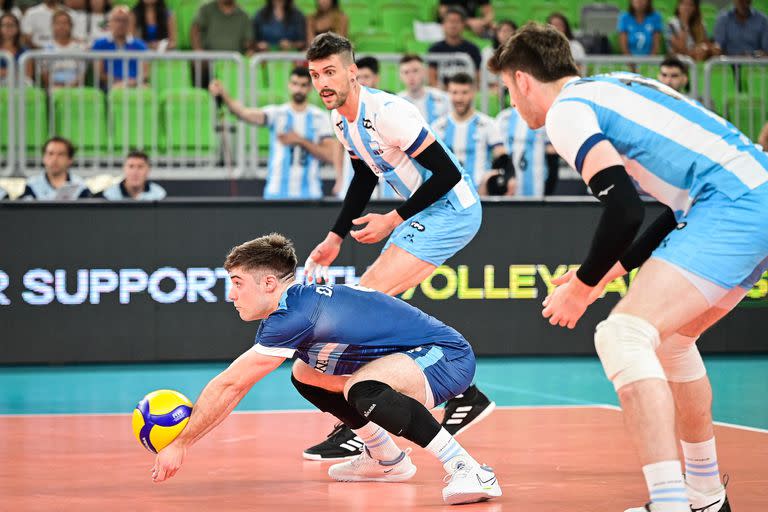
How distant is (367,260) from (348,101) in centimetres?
425

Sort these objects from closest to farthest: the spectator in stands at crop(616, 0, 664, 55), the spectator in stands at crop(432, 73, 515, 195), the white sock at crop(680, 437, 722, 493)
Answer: the white sock at crop(680, 437, 722, 493)
the spectator in stands at crop(432, 73, 515, 195)
the spectator in stands at crop(616, 0, 664, 55)

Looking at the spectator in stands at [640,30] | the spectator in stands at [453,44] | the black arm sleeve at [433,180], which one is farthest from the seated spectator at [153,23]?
the black arm sleeve at [433,180]

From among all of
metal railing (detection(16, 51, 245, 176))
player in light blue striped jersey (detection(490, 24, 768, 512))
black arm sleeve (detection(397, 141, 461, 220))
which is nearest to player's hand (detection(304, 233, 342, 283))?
black arm sleeve (detection(397, 141, 461, 220))

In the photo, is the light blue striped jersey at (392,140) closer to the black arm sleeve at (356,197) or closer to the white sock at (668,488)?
the black arm sleeve at (356,197)

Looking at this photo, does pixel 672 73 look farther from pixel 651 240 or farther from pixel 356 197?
pixel 651 240

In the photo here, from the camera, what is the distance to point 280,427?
770 cm

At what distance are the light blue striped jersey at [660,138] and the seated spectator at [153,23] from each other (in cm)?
1029

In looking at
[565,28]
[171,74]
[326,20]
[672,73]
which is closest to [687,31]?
[565,28]

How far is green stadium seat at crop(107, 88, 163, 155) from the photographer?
12820 mm

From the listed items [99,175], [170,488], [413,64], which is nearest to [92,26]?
[99,175]

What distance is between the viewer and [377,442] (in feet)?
19.6

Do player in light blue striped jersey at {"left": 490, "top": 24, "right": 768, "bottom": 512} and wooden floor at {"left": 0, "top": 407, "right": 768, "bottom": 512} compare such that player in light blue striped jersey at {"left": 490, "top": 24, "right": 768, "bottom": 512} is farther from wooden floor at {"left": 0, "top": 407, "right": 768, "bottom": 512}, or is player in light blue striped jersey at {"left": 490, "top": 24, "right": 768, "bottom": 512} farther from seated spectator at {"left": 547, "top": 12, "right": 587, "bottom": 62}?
seated spectator at {"left": 547, "top": 12, "right": 587, "bottom": 62}

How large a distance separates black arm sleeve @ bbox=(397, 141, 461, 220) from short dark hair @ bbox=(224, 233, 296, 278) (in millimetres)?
1308

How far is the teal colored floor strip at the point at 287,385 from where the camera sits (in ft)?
28.7
